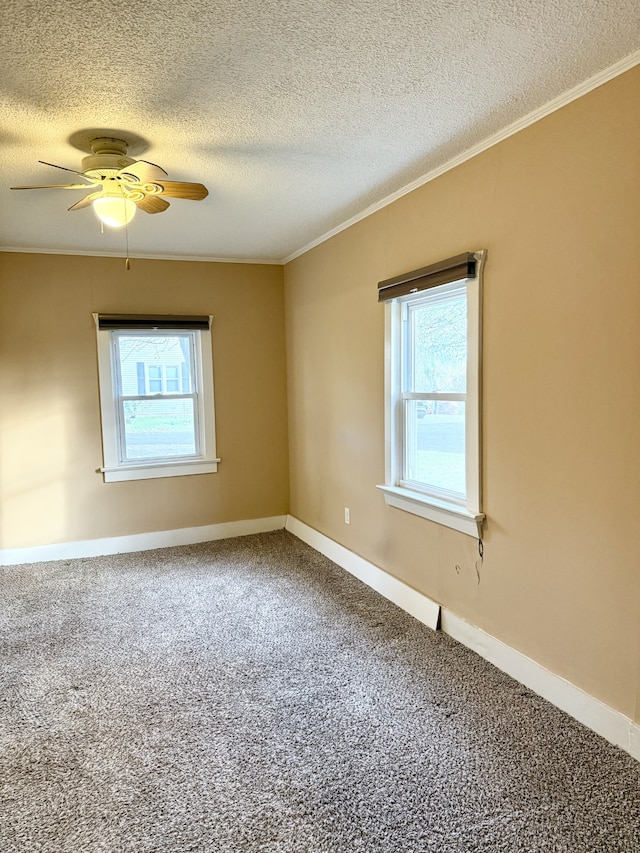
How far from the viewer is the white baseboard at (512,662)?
1.99 metres

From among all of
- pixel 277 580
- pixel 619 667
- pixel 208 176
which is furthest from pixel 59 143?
A: pixel 619 667

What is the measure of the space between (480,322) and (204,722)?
2152 mm

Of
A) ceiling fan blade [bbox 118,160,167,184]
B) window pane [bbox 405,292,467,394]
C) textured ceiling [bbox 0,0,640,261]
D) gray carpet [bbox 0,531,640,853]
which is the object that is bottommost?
gray carpet [bbox 0,531,640,853]

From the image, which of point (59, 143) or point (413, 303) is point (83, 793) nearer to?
point (59, 143)

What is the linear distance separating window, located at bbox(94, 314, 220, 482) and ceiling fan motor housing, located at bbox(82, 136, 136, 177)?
6.87 feet

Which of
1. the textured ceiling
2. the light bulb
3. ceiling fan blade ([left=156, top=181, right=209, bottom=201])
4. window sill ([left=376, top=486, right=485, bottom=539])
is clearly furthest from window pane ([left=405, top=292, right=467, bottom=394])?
the light bulb

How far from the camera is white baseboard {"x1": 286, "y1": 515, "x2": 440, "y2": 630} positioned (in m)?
3.03

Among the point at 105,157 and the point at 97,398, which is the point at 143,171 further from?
the point at 97,398

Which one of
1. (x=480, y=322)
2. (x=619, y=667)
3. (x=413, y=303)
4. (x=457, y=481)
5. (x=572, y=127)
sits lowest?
(x=619, y=667)

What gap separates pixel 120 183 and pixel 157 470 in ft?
8.74

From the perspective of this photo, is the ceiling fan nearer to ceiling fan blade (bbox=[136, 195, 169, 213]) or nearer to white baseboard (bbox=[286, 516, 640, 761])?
ceiling fan blade (bbox=[136, 195, 169, 213])

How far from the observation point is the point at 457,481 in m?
2.93

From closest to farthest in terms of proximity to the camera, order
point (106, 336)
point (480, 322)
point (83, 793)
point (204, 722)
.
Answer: point (83, 793) → point (204, 722) → point (480, 322) → point (106, 336)

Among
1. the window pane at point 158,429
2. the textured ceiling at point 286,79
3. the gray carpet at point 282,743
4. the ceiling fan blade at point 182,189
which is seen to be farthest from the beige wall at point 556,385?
the window pane at point 158,429
